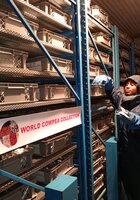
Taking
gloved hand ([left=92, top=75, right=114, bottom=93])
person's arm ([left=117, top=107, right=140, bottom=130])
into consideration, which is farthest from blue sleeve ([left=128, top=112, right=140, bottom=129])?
gloved hand ([left=92, top=75, right=114, bottom=93])

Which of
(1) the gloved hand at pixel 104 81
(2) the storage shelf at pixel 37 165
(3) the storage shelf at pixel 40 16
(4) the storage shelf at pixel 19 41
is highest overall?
(3) the storage shelf at pixel 40 16

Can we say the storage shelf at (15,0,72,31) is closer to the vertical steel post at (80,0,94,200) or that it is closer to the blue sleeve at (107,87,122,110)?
the vertical steel post at (80,0,94,200)

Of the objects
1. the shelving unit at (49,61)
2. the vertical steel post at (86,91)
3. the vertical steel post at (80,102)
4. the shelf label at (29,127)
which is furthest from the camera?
the vertical steel post at (86,91)

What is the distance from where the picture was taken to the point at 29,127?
1.65m

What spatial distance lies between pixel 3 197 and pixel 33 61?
4.33 feet

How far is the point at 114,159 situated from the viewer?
2.96 m

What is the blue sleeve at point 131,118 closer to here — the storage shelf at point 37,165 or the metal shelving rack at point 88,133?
the metal shelving rack at point 88,133

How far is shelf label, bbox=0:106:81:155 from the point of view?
1.47 m

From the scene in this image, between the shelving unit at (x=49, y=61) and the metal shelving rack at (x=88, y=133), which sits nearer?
the shelving unit at (x=49, y=61)

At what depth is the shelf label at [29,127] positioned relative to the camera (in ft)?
4.81

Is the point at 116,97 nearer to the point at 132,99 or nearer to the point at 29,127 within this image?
the point at 132,99

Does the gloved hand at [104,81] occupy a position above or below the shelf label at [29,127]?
above

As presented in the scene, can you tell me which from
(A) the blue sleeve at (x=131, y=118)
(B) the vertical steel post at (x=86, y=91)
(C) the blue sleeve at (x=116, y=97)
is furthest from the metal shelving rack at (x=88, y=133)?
(C) the blue sleeve at (x=116, y=97)

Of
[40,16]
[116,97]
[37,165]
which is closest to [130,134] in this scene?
[116,97]
